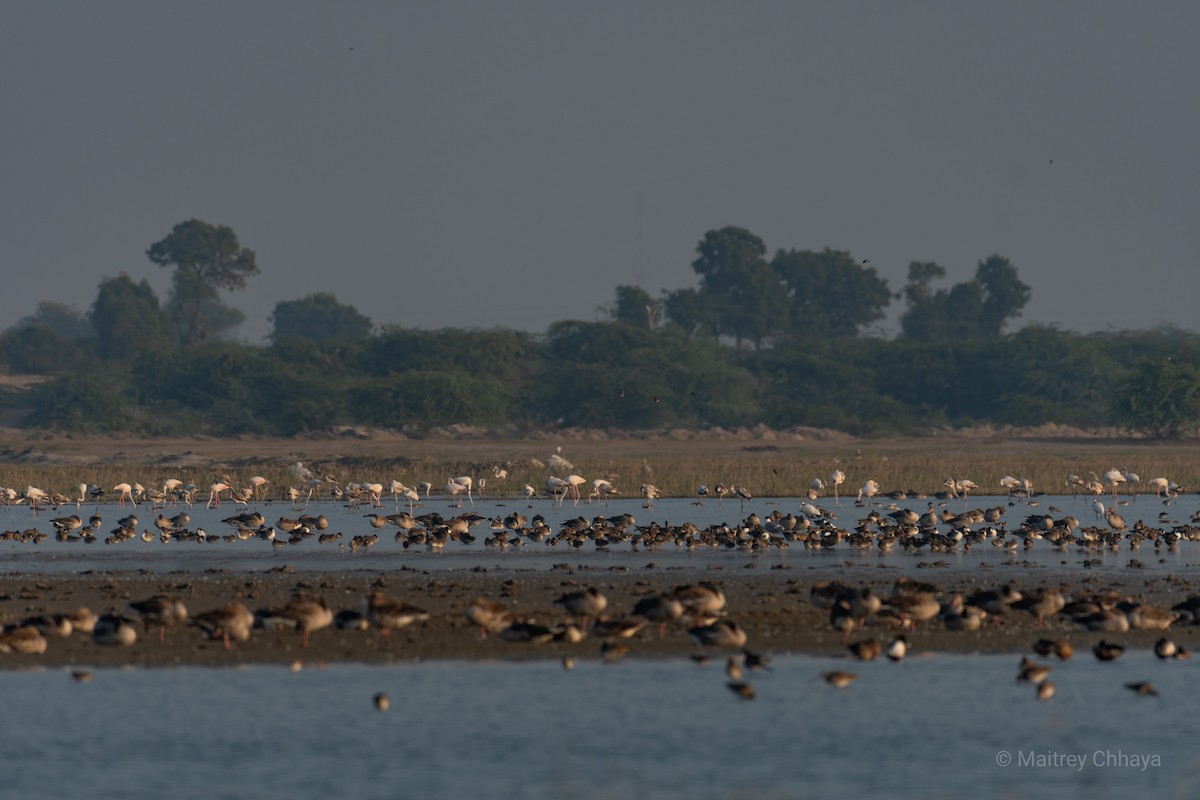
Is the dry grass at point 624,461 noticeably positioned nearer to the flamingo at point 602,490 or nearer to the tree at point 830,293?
the flamingo at point 602,490

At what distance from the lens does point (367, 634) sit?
20453 mm

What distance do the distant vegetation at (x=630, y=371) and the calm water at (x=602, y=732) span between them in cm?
6246

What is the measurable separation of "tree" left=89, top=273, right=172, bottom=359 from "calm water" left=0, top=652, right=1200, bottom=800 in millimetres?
105880

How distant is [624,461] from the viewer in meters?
61.9

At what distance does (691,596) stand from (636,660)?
138 cm

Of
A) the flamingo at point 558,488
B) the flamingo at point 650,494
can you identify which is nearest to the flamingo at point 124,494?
the flamingo at point 558,488

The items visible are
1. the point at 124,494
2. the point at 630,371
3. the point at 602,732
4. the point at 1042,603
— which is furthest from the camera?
the point at 630,371

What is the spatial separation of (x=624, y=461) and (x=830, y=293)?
75.1 m

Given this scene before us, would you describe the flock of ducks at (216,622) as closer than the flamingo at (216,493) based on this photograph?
Yes

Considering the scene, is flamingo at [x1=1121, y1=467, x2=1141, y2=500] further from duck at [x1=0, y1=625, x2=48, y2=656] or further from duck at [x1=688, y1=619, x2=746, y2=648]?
duck at [x1=0, y1=625, x2=48, y2=656]

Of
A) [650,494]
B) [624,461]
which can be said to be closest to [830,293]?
[624,461]

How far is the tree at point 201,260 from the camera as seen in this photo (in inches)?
5236

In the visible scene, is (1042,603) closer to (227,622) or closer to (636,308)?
(227,622)

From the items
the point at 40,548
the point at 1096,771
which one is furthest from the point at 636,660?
the point at 40,548
